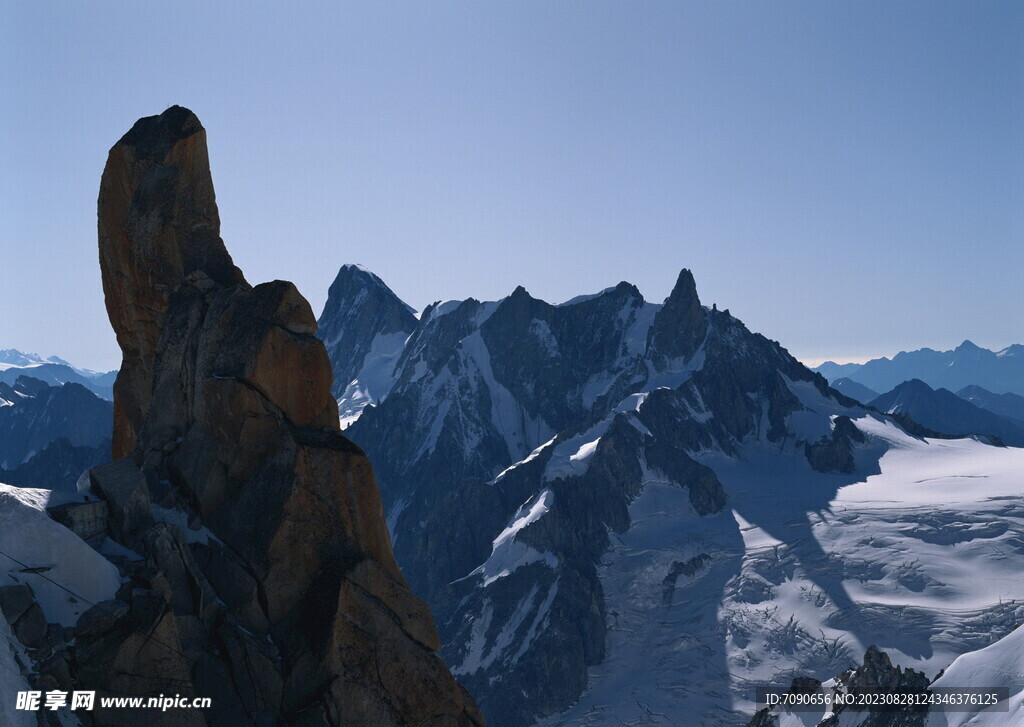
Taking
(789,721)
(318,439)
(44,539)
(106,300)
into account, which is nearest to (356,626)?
(318,439)

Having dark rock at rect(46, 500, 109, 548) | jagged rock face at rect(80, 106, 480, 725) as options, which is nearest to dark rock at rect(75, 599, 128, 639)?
jagged rock face at rect(80, 106, 480, 725)

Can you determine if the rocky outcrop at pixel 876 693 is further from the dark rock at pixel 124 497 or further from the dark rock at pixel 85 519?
the dark rock at pixel 85 519

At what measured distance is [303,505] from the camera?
43969 mm

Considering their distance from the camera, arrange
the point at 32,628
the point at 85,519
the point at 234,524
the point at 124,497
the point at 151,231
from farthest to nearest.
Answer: the point at 151,231, the point at 234,524, the point at 124,497, the point at 85,519, the point at 32,628

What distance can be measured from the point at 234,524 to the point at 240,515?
49cm

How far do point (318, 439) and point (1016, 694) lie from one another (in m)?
94.6

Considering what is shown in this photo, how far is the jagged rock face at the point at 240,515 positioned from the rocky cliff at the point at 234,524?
8 centimetres

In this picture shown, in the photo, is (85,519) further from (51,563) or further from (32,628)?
(32,628)

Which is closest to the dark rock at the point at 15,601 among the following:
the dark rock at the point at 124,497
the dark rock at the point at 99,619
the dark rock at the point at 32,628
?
the dark rock at the point at 32,628

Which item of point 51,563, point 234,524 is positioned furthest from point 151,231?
point 51,563

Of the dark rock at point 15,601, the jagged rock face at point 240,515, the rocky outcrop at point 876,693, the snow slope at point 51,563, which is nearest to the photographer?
the dark rock at point 15,601

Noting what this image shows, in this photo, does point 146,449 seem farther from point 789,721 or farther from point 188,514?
point 789,721

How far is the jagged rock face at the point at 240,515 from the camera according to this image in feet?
130

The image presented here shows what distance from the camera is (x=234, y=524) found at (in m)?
44.3
